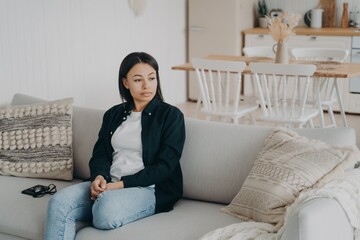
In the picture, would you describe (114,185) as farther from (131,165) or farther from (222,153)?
(222,153)

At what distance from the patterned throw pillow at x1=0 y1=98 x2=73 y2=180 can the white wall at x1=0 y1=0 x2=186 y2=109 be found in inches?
31.6

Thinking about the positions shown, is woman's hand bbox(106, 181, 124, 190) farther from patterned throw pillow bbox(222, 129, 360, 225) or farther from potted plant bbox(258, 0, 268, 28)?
potted plant bbox(258, 0, 268, 28)

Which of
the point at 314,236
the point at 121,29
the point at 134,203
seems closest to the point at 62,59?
the point at 121,29

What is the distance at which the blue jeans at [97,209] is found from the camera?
2463mm

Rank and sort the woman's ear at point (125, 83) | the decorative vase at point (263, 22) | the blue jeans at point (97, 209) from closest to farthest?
the blue jeans at point (97, 209) → the woman's ear at point (125, 83) → the decorative vase at point (263, 22)

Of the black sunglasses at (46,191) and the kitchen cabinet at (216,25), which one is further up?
A: the kitchen cabinet at (216,25)

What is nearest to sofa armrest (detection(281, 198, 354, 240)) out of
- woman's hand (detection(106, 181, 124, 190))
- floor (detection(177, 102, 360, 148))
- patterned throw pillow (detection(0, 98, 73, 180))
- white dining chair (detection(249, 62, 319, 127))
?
woman's hand (detection(106, 181, 124, 190))

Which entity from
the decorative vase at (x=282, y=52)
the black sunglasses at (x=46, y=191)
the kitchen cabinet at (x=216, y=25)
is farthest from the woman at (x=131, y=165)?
the kitchen cabinet at (x=216, y=25)

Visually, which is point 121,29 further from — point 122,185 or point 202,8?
point 122,185

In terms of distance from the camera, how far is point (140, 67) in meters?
2.79

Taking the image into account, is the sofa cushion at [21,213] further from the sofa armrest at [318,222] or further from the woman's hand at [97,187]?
the sofa armrest at [318,222]

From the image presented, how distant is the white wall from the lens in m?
4.30

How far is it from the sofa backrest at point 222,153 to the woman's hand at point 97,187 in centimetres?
42

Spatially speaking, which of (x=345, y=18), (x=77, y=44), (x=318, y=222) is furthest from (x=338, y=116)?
(x=318, y=222)
